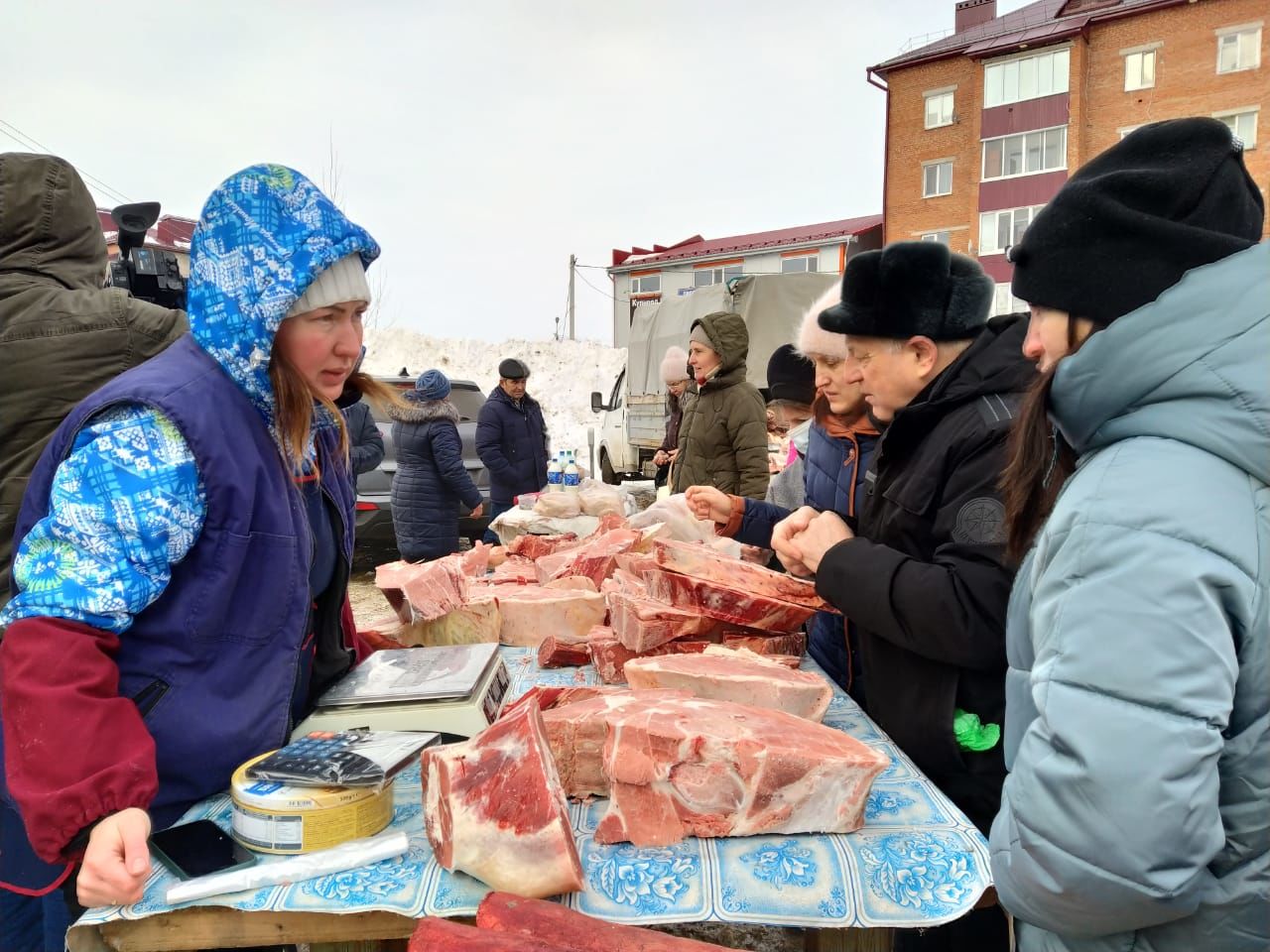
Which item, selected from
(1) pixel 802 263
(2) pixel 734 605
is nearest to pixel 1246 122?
(1) pixel 802 263

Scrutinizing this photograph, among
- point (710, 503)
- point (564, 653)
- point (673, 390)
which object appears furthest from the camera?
point (673, 390)

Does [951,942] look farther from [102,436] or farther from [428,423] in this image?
[428,423]

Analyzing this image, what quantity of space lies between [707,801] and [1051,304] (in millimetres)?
1090

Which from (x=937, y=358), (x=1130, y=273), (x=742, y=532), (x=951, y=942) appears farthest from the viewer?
(x=742, y=532)

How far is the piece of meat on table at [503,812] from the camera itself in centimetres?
140

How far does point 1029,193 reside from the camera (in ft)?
85.5

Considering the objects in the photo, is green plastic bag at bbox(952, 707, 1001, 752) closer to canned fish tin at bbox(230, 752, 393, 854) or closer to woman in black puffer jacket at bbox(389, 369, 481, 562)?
canned fish tin at bbox(230, 752, 393, 854)

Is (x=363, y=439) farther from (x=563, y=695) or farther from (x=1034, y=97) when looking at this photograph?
(x=1034, y=97)

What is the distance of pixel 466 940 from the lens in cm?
120

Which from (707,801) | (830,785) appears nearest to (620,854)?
(707,801)

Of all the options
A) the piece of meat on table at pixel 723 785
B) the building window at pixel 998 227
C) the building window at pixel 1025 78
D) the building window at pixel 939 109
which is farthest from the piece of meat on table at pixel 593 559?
the building window at pixel 939 109

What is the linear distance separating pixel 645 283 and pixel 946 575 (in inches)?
1382

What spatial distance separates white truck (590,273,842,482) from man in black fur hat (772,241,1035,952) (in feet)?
31.5

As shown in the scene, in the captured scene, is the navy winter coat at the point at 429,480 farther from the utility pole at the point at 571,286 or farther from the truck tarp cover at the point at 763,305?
the utility pole at the point at 571,286
